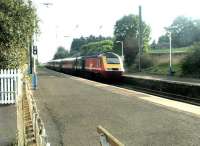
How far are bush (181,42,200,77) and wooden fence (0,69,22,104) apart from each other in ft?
104

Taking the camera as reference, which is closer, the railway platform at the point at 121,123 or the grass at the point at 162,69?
the railway platform at the point at 121,123

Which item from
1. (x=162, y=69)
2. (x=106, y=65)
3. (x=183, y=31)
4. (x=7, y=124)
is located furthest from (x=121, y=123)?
(x=183, y=31)

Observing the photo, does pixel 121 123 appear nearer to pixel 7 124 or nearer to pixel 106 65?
pixel 7 124

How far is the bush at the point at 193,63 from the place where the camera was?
46.5 meters

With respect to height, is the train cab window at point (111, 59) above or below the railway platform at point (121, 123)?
above

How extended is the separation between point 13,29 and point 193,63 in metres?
31.2

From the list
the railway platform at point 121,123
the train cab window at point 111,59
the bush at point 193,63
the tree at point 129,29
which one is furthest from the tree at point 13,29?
the tree at point 129,29

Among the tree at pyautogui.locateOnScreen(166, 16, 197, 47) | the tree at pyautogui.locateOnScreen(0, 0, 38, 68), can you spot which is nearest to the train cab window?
the tree at pyautogui.locateOnScreen(0, 0, 38, 68)

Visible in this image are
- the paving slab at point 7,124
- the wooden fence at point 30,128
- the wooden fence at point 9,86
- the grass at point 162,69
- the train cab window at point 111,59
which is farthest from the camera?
the grass at point 162,69

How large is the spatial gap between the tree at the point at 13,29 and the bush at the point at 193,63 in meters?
29.8

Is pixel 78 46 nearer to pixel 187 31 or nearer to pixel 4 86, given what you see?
pixel 187 31

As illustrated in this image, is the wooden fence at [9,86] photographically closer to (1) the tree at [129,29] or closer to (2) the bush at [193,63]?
(2) the bush at [193,63]

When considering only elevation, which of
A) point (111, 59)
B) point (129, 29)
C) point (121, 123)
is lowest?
point (121, 123)

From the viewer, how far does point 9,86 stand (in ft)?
54.9
